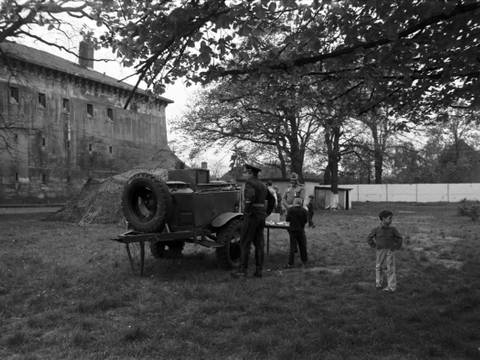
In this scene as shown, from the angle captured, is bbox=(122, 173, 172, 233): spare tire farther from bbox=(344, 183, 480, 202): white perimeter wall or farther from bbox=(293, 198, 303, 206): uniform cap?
bbox=(344, 183, 480, 202): white perimeter wall

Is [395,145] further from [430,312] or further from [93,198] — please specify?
[430,312]

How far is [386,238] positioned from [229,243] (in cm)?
284

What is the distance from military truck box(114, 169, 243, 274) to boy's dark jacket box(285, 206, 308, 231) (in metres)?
1.05

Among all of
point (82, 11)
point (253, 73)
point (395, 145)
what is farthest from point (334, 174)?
point (253, 73)

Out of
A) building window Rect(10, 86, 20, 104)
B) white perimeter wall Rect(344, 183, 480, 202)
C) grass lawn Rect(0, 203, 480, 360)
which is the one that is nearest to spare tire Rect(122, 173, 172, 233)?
grass lawn Rect(0, 203, 480, 360)

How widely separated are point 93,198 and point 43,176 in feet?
76.2

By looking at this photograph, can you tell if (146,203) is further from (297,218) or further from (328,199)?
(328,199)

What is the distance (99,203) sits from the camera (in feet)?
64.6

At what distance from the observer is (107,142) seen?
4838cm

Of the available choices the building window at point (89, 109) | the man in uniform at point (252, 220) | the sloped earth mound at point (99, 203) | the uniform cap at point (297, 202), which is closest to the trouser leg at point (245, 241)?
the man in uniform at point (252, 220)

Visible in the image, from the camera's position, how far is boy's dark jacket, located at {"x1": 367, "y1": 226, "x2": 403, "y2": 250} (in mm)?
7258

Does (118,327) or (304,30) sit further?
(304,30)

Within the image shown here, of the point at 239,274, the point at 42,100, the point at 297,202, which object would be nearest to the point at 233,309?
the point at 239,274

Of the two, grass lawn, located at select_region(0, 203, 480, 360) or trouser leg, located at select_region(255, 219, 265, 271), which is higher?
trouser leg, located at select_region(255, 219, 265, 271)
